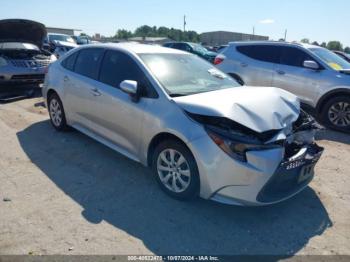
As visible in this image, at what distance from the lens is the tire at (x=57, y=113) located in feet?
19.0

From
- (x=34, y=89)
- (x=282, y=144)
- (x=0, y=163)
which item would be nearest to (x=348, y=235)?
(x=282, y=144)

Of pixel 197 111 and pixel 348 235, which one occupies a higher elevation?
pixel 197 111

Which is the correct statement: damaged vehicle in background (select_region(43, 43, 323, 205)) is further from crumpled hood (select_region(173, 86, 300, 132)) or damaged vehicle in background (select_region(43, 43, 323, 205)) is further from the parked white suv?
the parked white suv

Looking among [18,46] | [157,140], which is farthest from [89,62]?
[18,46]

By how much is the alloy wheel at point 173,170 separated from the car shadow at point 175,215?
0.61ft

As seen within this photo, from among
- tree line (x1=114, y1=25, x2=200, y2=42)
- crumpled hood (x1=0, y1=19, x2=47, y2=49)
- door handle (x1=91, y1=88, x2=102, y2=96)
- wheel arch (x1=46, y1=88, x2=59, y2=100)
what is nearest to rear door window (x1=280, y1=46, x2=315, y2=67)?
door handle (x1=91, y1=88, x2=102, y2=96)

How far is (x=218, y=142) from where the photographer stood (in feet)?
10.7

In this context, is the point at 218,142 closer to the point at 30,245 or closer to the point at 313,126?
the point at 313,126

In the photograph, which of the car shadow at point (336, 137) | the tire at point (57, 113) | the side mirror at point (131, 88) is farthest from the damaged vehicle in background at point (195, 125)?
the car shadow at point (336, 137)

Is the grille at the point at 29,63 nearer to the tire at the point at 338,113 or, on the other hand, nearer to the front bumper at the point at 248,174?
the front bumper at the point at 248,174

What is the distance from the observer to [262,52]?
811 centimetres

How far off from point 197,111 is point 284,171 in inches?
41.9

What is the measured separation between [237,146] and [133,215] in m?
1.32

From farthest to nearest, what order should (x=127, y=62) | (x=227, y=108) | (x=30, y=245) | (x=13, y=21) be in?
(x=13, y=21), (x=127, y=62), (x=227, y=108), (x=30, y=245)
